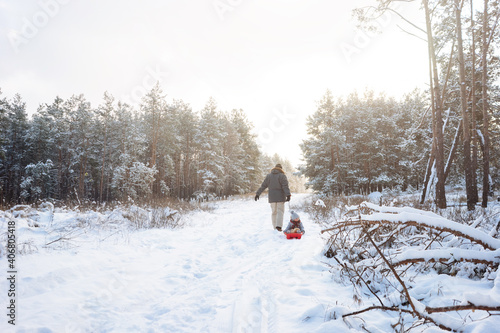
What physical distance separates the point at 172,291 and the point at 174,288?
3.9 inches

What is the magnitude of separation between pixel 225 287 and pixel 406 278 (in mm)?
2291

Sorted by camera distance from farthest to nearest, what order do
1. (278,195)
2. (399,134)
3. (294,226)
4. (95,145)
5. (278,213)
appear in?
1. (95,145)
2. (399,134)
3. (278,195)
4. (278,213)
5. (294,226)

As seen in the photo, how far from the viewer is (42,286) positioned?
8.55 ft

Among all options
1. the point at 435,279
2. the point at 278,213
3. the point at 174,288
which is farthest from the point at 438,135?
the point at 174,288

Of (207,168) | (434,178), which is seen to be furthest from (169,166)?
(434,178)

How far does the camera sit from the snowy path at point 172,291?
6.99 feet

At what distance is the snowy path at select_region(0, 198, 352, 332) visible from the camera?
2131 mm

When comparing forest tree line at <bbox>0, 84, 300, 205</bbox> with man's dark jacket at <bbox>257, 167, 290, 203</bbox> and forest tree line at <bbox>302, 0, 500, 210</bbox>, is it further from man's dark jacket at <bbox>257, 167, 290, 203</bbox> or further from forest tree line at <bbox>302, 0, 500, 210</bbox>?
A: man's dark jacket at <bbox>257, 167, 290, 203</bbox>

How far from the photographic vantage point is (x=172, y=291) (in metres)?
3.00

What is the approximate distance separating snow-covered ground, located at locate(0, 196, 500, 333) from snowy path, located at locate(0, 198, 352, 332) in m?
0.01

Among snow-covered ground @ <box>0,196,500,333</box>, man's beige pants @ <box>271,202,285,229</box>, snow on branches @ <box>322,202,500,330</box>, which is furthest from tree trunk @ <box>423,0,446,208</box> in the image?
snow on branches @ <box>322,202,500,330</box>

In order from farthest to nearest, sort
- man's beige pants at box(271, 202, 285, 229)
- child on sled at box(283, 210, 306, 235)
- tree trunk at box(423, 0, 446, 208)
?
tree trunk at box(423, 0, 446, 208) → man's beige pants at box(271, 202, 285, 229) → child on sled at box(283, 210, 306, 235)

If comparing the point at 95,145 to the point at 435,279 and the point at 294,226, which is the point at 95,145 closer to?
the point at 294,226

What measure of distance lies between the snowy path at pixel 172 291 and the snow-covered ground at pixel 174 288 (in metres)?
0.01
